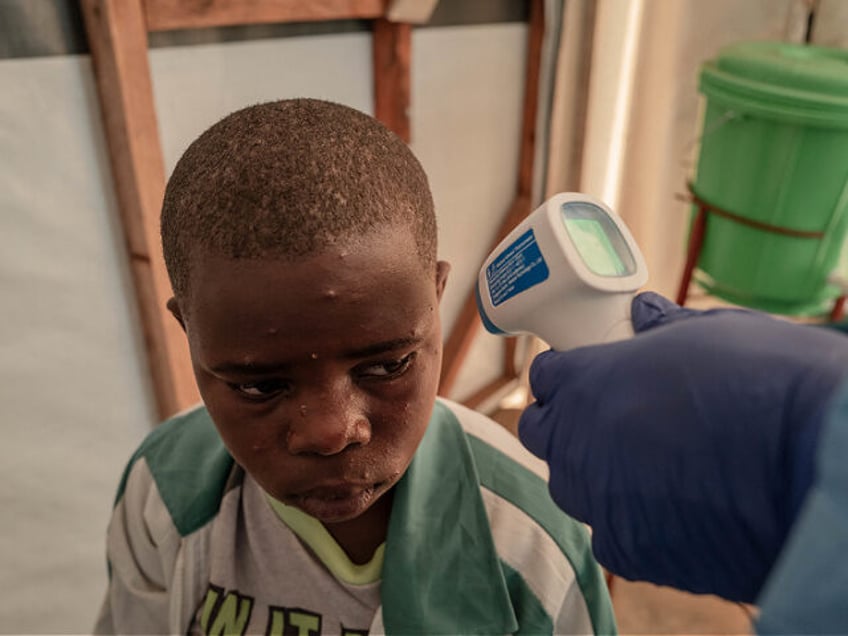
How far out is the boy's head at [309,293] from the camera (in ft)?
1.85

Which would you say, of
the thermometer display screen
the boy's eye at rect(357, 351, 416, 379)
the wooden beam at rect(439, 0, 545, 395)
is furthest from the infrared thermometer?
the wooden beam at rect(439, 0, 545, 395)

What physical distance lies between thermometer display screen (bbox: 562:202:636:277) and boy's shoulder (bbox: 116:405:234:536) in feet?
1.67

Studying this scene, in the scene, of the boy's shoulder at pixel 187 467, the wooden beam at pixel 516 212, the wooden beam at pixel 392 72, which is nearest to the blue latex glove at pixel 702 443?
the boy's shoulder at pixel 187 467

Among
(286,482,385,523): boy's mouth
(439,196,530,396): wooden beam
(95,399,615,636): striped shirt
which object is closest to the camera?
(286,482,385,523): boy's mouth

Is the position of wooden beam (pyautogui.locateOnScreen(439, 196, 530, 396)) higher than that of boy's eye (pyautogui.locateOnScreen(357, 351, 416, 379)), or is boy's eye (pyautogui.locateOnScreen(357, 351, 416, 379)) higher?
boy's eye (pyautogui.locateOnScreen(357, 351, 416, 379))

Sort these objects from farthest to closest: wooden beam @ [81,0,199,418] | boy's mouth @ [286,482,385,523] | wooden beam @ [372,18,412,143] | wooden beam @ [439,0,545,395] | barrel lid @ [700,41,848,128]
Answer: wooden beam @ [439,0,545,395]
wooden beam @ [372,18,412,143]
barrel lid @ [700,41,848,128]
wooden beam @ [81,0,199,418]
boy's mouth @ [286,482,385,523]

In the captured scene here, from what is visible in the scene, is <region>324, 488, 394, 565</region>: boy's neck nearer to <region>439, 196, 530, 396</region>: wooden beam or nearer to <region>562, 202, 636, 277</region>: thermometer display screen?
<region>562, 202, 636, 277</region>: thermometer display screen

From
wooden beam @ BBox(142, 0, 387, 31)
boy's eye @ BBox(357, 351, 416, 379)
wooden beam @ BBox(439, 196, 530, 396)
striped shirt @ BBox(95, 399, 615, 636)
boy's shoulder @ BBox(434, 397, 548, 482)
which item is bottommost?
wooden beam @ BBox(439, 196, 530, 396)

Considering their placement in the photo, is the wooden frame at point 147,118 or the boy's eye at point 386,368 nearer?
the boy's eye at point 386,368

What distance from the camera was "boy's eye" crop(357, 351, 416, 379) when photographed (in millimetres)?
614

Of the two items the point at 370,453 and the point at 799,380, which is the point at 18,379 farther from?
the point at 799,380

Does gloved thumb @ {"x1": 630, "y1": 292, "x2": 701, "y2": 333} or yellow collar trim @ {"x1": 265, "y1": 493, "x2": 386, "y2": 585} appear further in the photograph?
yellow collar trim @ {"x1": 265, "y1": 493, "x2": 386, "y2": 585}

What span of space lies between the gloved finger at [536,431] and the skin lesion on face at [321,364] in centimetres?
12

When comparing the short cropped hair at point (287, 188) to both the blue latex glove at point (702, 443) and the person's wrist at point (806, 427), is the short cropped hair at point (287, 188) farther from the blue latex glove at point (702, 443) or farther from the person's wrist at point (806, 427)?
the person's wrist at point (806, 427)
